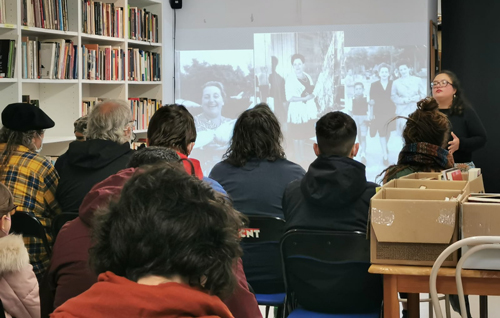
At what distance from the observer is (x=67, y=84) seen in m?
4.81

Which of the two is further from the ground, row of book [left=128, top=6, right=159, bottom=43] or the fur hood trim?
row of book [left=128, top=6, right=159, bottom=43]

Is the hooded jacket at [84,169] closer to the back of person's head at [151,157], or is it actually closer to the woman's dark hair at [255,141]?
the woman's dark hair at [255,141]

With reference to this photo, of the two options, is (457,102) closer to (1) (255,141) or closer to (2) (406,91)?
(2) (406,91)

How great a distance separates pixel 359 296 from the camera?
228 centimetres

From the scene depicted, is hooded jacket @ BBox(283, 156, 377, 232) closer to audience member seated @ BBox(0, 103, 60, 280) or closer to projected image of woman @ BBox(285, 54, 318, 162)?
audience member seated @ BBox(0, 103, 60, 280)

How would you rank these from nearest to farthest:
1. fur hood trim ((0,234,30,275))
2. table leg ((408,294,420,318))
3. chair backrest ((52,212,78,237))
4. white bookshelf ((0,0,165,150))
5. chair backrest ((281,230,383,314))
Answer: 1. fur hood trim ((0,234,30,275))
2. chair backrest ((281,230,383,314))
3. table leg ((408,294,420,318))
4. chair backrest ((52,212,78,237))
5. white bookshelf ((0,0,165,150))

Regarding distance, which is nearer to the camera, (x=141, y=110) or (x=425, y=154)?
(x=425, y=154)

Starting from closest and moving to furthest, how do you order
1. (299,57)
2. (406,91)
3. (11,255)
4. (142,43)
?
(11,255), (142,43), (406,91), (299,57)

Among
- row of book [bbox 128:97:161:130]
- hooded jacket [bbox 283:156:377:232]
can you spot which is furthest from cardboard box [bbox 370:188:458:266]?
row of book [bbox 128:97:161:130]

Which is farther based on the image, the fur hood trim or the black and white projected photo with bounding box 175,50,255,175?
the black and white projected photo with bounding box 175,50,255,175

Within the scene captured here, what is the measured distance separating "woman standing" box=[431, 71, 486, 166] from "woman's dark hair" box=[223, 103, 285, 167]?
1729 mm

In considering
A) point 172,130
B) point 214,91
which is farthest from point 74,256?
point 214,91

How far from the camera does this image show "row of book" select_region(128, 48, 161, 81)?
5562 millimetres

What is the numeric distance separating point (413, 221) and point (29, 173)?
180 centimetres
